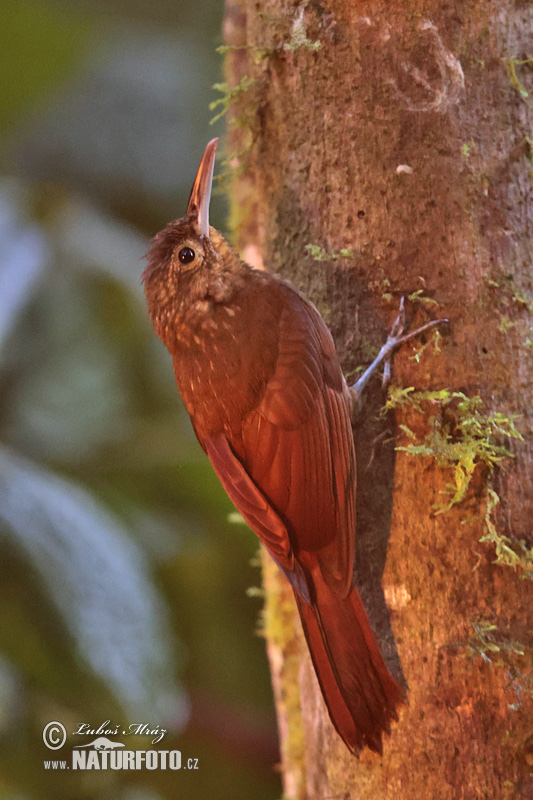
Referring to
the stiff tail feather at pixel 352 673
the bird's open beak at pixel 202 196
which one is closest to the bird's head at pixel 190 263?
the bird's open beak at pixel 202 196

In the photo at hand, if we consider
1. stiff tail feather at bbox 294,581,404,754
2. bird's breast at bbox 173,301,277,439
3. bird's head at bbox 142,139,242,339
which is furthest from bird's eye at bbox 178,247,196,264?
stiff tail feather at bbox 294,581,404,754

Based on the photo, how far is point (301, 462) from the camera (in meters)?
1.38

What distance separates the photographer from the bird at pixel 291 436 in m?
1.33

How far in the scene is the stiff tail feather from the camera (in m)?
1.31

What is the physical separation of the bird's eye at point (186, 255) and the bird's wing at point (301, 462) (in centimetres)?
29

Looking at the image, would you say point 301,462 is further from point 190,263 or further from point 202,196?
point 202,196

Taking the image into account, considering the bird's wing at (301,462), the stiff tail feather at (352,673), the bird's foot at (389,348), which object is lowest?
the stiff tail feather at (352,673)

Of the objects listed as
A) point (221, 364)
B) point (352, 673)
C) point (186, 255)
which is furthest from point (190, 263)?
point (352, 673)

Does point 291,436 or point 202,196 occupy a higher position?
point 202,196

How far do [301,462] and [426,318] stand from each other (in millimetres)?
404

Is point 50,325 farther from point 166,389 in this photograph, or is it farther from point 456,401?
point 456,401

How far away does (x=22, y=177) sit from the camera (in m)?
3.50

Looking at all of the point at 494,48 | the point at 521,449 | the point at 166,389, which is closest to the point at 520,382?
the point at 521,449

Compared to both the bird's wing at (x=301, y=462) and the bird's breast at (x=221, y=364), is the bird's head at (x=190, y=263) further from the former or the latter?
the bird's wing at (x=301, y=462)
